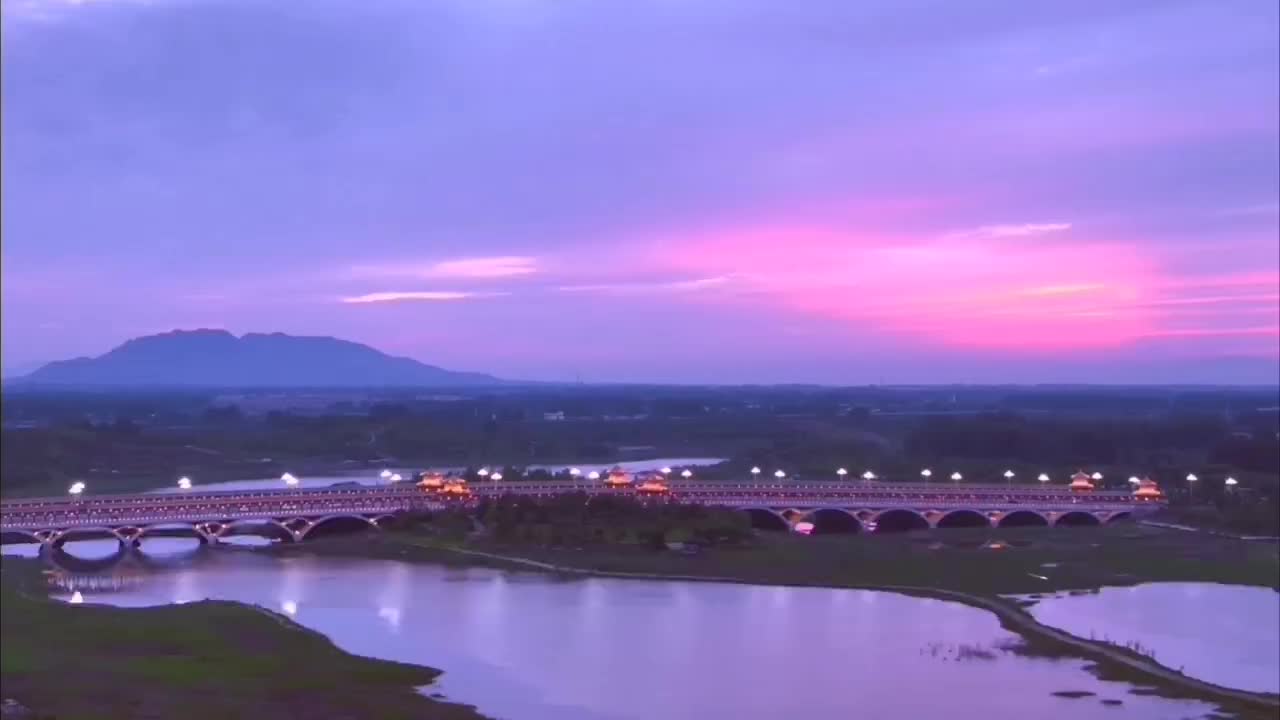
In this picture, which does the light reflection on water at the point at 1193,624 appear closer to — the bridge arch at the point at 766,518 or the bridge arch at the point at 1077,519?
the bridge arch at the point at 1077,519

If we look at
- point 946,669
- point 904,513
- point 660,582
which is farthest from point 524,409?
point 946,669

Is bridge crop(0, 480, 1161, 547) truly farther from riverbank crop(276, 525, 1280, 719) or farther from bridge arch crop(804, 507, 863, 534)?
riverbank crop(276, 525, 1280, 719)

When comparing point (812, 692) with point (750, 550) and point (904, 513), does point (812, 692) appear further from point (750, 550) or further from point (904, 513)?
point (904, 513)

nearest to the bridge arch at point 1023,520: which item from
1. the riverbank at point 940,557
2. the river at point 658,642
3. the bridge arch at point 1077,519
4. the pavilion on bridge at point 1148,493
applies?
the bridge arch at point 1077,519

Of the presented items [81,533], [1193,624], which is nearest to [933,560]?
[1193,624]

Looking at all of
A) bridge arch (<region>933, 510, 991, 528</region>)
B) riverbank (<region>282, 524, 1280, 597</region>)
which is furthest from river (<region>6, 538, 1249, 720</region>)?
bridge arch (<region>933, 510, 991, 528</region>)
